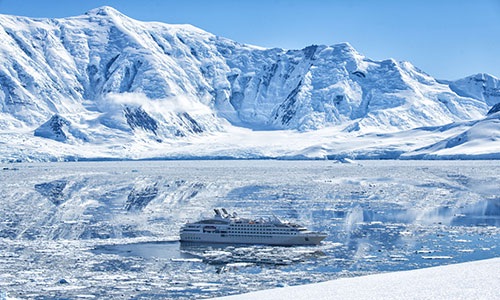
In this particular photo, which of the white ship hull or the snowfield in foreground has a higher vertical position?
the snowfield in foreground

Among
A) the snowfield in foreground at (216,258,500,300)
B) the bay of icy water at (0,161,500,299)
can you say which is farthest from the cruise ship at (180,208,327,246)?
the snowfield in foreground at (216,258,500,300)

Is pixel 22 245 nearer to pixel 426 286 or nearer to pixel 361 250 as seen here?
pixel 361 250

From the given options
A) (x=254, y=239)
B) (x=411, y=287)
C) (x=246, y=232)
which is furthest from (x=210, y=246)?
(x=411, y=287)

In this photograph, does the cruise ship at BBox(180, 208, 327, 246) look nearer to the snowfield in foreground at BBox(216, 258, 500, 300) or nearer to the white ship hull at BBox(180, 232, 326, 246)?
the white ship hull at BBox(180, 232, 326, 246)

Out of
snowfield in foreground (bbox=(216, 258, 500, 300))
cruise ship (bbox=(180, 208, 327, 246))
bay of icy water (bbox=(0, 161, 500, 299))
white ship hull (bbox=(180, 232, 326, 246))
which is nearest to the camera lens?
snowfield in foreground (bbox=(216, 258, 500, 300))

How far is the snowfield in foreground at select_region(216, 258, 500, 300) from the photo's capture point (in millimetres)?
31938

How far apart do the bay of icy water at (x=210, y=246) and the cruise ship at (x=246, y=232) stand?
4.32 ft

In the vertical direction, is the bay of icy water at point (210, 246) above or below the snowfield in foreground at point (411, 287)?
below

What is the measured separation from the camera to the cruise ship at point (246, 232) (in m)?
58.2

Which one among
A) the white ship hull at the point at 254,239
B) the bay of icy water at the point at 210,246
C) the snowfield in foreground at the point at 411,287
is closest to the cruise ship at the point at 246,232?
the white ship hull at the point at 254,239

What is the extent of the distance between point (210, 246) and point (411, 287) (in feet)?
89.1

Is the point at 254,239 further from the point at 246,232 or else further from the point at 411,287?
the point at 411,287

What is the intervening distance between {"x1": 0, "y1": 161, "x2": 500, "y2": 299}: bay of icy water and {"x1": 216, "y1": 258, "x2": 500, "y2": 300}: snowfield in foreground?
447 centimetres

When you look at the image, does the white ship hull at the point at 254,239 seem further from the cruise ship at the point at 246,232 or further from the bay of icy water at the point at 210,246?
the bay of icy water at the point at 210,246
